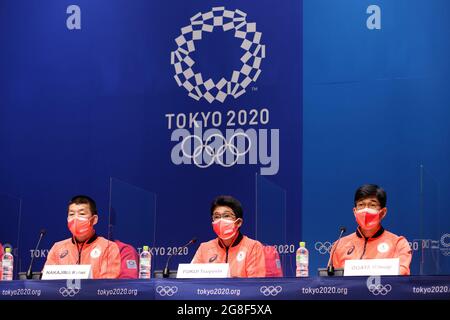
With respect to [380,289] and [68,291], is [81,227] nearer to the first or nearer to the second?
[68,291]

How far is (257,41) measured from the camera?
688cm

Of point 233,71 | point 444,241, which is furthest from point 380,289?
point 233,71

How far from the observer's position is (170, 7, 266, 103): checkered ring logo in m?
6.85

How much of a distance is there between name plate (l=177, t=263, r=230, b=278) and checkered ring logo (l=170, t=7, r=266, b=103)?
2249mm

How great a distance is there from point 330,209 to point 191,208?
114 cm

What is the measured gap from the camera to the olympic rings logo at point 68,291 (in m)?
4.64

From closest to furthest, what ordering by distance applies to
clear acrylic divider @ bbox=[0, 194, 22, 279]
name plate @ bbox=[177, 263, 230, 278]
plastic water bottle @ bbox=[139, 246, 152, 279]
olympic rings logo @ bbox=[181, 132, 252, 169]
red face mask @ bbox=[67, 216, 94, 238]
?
name plate @ bbox=[177, 263, 230, 278] < plastic water bottle @ bbox=[139, 246, 152, 279] < red face mask @ bbox=[67, 216, 94, 238] < olympic rings logo @ bbox=[181, 132, 252, 169] < clear acrylic divider @ bbox=[0, 194, 22, 279]

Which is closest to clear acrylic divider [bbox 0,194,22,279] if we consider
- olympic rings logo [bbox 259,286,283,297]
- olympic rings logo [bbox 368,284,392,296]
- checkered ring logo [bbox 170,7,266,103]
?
checkered ring logo [bbox 170,7,266,103]

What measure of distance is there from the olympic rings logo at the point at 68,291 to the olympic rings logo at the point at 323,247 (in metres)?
2.40

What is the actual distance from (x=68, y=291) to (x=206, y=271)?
79 cm

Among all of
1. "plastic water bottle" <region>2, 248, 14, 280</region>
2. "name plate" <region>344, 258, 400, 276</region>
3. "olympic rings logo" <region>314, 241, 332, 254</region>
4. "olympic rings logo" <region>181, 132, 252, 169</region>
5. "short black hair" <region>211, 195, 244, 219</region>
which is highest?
"olympic rings logo" <region>181, 132, 252, 169</region>

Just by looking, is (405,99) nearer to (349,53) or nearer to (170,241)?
(349,53)

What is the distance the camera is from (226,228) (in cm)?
572

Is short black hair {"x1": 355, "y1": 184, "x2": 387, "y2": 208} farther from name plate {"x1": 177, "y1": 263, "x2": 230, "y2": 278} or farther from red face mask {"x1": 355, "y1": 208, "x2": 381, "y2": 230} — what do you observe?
name plate {"x1": 177, "y1": 263, "x2": 230, "y2": 278}
